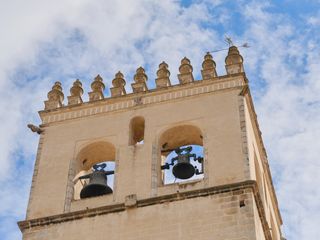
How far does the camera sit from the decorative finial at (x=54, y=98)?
2248 cm

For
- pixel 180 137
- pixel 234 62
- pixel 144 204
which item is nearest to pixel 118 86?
pixel 180 137

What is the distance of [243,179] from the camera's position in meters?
19.3

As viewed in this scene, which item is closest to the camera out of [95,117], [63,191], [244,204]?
[244,204]

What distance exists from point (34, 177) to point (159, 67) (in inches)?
156

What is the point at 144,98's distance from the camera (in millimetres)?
21797

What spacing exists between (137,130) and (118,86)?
1393mm

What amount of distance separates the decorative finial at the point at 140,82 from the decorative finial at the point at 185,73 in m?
0.81

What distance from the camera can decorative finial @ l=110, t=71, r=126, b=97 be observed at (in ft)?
73.1

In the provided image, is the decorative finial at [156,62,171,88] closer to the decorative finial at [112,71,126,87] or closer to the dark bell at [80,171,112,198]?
the decorative finial at [112,71,126,87]

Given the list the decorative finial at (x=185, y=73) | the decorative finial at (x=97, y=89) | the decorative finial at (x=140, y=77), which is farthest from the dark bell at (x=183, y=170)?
the decorative finial at (x=97, y=89)

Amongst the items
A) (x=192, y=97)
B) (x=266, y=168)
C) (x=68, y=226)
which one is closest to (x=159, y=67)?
(x=192, y=97)

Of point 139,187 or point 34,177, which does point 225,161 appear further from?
point 34,177

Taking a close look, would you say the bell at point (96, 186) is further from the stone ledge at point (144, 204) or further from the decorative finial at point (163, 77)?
the decorative finial at point (163, 77)

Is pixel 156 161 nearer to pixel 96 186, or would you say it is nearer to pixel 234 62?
pixel 96 186
